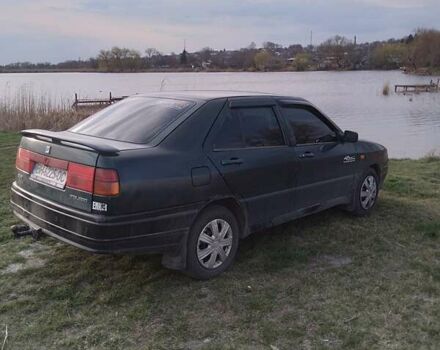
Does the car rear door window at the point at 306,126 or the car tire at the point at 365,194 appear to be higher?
the car rear door window at the point at 306,126

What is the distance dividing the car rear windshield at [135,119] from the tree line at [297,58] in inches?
2772

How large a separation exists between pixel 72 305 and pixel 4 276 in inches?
36.4

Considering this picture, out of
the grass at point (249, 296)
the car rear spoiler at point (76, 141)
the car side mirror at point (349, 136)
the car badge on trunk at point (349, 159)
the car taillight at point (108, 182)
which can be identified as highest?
the car rear spoiler at point (76, 141)

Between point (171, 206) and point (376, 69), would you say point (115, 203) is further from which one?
point (376, 69)

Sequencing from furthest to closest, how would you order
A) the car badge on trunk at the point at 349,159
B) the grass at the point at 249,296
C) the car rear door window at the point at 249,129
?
the car badge on trunk at the point at 349,159
the car rear door window at the point at 249,129
the grass at the point at 249,296

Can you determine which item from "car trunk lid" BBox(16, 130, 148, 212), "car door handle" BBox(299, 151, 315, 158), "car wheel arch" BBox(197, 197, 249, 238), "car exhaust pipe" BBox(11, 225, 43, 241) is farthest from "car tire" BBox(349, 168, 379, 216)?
"car exhaust pipe" BBox(11, 225, 43, 241)

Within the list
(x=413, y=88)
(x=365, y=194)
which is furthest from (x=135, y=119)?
(x=413, y=88)

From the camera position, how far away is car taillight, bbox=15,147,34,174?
449 centimetres

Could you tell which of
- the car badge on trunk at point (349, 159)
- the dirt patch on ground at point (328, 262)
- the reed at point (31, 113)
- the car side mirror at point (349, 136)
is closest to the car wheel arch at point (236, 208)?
the dirt patch on ground at point (328, 262)

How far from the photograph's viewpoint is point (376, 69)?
128m

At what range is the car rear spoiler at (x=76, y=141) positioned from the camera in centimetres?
382

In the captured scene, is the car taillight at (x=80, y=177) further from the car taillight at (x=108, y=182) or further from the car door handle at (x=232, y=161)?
the car door handle at (x=232, y=161)

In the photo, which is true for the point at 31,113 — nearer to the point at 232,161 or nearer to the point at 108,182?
the point at 232,161

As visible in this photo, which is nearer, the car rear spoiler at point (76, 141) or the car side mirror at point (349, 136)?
the car rear spoiler at point (76, 141)
